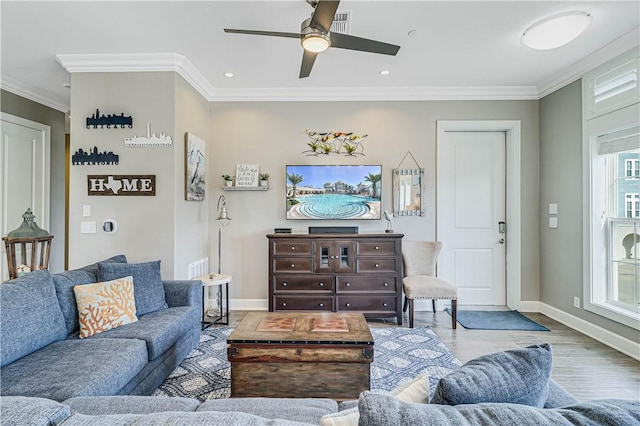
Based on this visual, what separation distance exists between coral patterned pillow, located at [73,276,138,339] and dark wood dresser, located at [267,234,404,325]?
5.18 ft

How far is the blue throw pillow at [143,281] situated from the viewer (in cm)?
260

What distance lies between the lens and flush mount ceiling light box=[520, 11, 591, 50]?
8.19 feet

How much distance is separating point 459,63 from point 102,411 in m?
3.94

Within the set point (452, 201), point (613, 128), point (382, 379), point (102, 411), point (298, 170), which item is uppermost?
point (613, 128)

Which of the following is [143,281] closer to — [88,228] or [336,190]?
[88,228]

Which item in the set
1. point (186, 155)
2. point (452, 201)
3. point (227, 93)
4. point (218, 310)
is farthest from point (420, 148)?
point (218, 310)

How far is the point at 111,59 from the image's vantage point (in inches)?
128

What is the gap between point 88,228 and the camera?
334 cm

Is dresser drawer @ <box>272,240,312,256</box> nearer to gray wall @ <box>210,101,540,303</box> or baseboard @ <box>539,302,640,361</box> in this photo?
gray wall @ <box>210,101,540,303</box>

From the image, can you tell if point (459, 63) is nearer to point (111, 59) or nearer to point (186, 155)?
point (186, 155)

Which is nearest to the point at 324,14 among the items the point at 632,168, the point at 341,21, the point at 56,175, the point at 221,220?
the point at 341,21

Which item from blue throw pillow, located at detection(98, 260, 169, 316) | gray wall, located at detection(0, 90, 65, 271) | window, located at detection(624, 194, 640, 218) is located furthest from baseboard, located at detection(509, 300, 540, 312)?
gray wall, located at detection(0, 90, 65, 271)

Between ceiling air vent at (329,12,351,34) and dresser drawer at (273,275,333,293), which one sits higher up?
ceiling air vent at (329,12,351,34)

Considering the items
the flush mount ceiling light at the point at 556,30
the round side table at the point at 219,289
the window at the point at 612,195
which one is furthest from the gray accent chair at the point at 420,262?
the flush mount ceiling light at the point at 556,30
